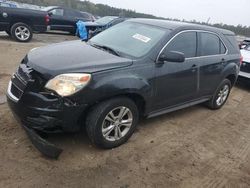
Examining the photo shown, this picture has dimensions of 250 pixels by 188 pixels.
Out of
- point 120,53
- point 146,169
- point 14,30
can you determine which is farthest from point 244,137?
point 14,30

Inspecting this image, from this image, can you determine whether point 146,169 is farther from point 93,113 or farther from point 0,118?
point 0,118

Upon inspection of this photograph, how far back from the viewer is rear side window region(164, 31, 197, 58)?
15.8 feet

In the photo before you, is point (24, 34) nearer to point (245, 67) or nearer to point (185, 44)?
point (245, 67)

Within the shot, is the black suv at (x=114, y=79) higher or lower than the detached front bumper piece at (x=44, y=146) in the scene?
higher

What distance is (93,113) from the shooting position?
12.7ft

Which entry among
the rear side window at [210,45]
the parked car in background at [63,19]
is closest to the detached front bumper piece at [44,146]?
the rear side window at [210,45]

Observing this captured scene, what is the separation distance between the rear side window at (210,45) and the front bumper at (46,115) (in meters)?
2.80

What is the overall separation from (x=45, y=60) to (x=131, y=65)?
117 centimetres

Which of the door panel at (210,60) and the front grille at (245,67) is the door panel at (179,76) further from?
the front grille at (245,67)

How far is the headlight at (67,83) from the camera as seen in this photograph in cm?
364

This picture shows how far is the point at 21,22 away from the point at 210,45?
366 inches

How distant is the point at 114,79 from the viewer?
155 inches

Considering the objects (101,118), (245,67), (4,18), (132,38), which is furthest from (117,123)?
(4,18)

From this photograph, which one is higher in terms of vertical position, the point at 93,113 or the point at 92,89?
the point at 92,89
